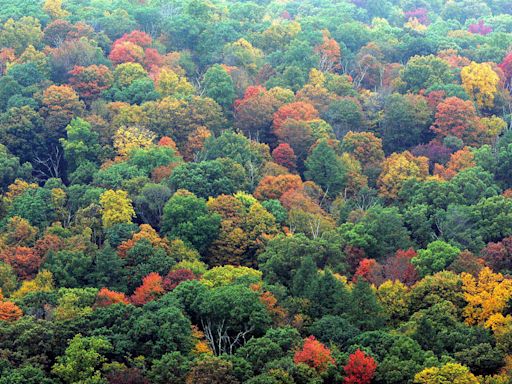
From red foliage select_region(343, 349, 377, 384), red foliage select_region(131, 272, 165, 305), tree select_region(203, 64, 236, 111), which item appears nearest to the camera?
red foliage select_region(343, 349, 377, 384)

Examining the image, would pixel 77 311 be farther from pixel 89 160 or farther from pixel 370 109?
pixel 370 109

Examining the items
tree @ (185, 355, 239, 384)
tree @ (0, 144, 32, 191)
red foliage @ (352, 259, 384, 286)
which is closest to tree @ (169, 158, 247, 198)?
tree @ (0, 144, 32, 191)

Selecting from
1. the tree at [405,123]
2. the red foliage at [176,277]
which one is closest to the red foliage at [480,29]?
the tree at [405,123]

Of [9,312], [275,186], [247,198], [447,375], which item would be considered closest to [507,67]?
[275,186]

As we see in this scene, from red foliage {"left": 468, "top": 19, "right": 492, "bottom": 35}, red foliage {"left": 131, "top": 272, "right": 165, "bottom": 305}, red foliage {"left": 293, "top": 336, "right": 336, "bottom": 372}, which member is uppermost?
red foliage {"left": 293, "top": 336, "right": 336, "bottom": 372}

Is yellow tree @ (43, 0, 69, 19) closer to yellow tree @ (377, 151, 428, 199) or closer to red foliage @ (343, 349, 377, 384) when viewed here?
yellow tree @ (377, 151, 428, 199)
